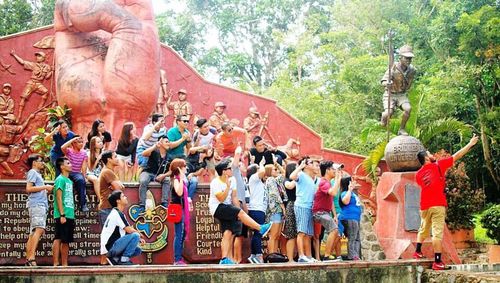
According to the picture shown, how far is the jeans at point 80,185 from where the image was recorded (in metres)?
8.95

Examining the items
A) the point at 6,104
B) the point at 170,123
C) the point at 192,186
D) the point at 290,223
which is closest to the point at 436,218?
the point at 290,223

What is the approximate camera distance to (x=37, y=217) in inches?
329

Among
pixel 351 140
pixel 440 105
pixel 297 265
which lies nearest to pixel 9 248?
pixel 297 265

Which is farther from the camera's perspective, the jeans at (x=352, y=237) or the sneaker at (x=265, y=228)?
the jeans at (x=352, y=237)

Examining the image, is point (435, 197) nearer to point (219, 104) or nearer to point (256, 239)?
point (256, 239)

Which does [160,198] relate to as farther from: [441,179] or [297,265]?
[441,179]

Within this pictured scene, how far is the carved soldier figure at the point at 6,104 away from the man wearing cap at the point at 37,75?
1.04ft

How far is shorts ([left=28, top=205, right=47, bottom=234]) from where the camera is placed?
8344 mm

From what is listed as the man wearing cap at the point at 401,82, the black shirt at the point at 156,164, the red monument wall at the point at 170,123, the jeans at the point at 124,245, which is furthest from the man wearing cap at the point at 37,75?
the jeans at the point at 124,245

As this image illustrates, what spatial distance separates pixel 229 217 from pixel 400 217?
3923 mm

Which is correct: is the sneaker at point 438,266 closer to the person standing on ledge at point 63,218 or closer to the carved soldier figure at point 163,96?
the person standing on ledge at point 63,218

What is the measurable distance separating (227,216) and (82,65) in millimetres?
7833

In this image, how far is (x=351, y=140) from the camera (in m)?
24.2

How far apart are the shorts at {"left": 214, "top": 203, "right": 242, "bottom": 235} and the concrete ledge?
2.58 feet
